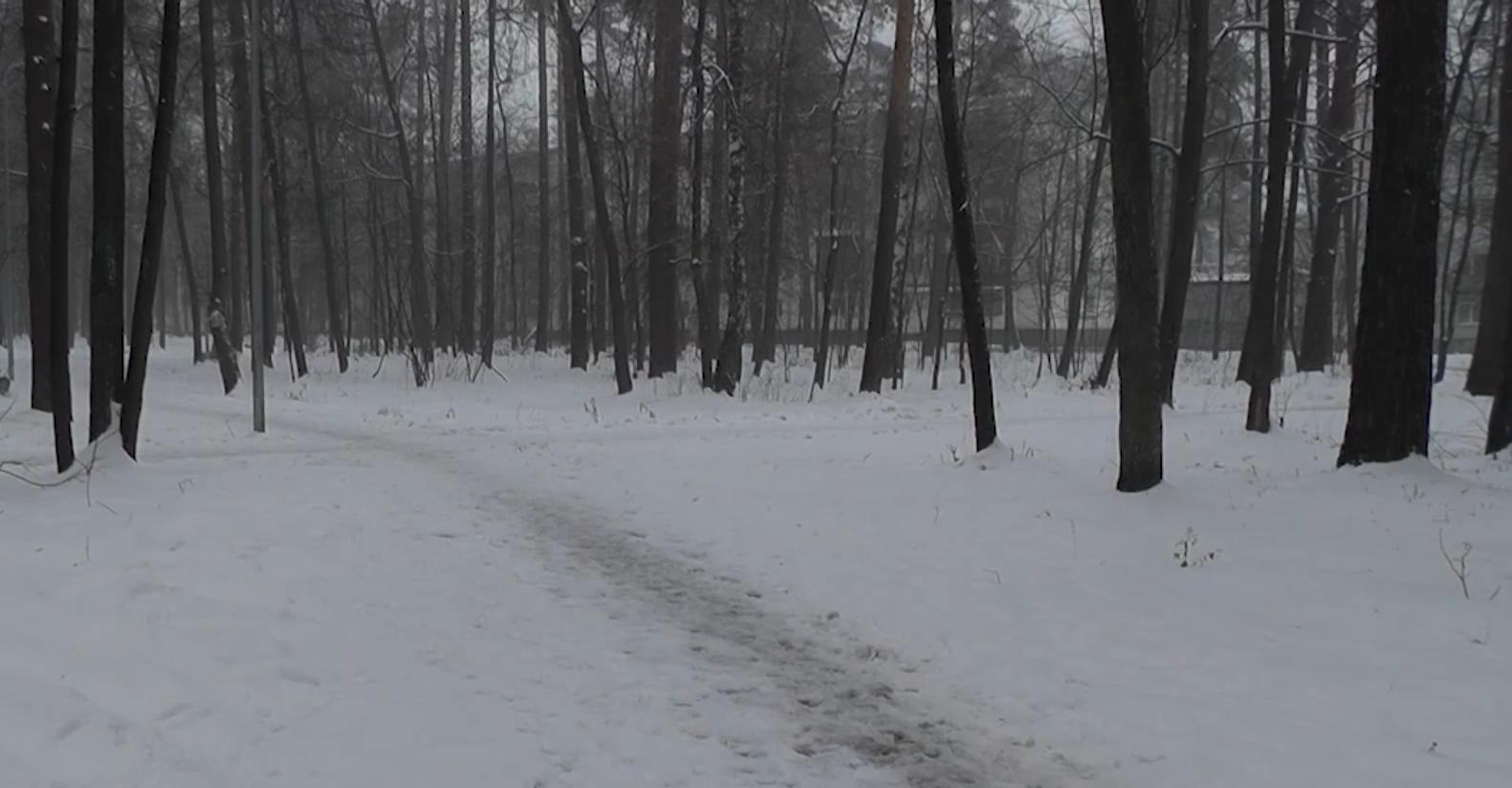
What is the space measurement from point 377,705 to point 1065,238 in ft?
143

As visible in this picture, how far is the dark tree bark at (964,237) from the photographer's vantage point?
10.0m

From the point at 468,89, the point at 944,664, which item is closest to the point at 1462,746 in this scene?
the point at 944,664

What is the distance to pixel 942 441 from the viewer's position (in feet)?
42.8

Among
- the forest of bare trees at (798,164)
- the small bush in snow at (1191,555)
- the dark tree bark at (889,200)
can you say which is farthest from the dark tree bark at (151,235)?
the dark tree bark at (889,200)

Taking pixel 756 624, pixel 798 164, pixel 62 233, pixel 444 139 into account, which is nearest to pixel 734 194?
pixel 798 164

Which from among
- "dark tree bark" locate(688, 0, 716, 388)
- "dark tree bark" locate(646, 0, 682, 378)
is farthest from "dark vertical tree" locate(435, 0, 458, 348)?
"dark tree bark" locate(688, 0, 716, 388)

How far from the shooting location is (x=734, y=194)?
720 inches

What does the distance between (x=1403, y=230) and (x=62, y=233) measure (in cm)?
1158

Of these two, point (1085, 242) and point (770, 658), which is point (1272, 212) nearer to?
point (770, 658)

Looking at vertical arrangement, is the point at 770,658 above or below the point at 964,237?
below

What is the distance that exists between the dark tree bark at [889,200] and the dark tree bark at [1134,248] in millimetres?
9459

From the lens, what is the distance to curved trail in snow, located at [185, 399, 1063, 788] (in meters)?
4.03

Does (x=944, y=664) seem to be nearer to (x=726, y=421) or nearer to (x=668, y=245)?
(x=726, y=421)

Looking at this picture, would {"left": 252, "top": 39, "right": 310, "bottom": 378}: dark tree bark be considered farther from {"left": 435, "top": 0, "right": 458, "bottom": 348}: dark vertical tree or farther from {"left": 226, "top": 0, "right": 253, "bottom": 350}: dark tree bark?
{"left": 435, "top": 0, "right": 458, "bottom": 348}: dark vertical tree
